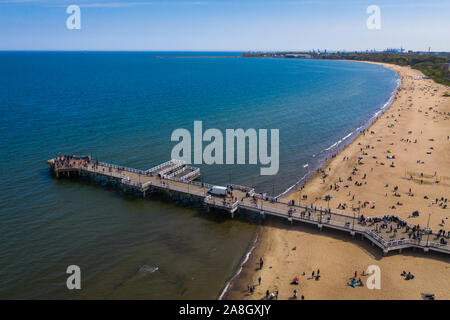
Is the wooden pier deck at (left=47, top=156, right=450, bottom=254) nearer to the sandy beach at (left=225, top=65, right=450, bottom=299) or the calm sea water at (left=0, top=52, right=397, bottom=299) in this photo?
the sandy beach at (left=225, top=65, right=450, bottom=299)

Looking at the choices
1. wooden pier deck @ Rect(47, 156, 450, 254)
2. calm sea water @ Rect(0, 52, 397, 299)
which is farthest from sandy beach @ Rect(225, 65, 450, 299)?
calm sea water @ Rect(0, 52, 397, 299)

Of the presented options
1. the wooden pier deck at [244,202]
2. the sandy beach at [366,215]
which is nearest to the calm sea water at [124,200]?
the wooden pier deck at [244,202]

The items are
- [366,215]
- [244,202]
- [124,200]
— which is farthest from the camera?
[124,200]

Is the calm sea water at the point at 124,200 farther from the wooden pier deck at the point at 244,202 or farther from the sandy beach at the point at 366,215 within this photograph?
the sandy beach at the point at 366,215

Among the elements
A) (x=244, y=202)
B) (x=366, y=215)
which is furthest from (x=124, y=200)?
(x=366, y=215)

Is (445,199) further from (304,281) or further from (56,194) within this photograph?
(56,194)

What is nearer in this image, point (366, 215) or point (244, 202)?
point (366, 215)

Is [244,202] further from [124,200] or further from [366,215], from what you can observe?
[124,200]
